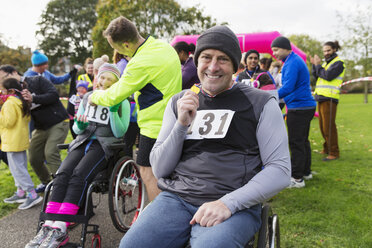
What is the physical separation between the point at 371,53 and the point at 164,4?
1648 cm

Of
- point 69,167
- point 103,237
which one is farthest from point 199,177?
point 103,237

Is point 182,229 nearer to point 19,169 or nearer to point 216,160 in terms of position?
point 216,160

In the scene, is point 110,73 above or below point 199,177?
above

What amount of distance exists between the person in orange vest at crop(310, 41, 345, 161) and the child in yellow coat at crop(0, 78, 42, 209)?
4883 mm

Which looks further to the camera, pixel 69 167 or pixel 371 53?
pixel 371 53

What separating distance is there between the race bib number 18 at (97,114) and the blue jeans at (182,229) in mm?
1516

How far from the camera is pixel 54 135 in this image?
389 centimetres

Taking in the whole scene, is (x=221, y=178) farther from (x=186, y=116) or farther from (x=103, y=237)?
(x=103, y=237)

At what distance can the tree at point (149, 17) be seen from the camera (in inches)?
774

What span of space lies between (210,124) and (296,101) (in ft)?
8.90

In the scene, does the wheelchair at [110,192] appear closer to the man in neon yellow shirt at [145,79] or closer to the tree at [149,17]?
the man in neon yellow shirt at [145,79]

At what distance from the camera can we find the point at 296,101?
3938 mm

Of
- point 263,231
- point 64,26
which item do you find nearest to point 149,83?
point 263,231

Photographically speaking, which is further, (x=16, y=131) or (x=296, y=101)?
(x=296, y=101)
